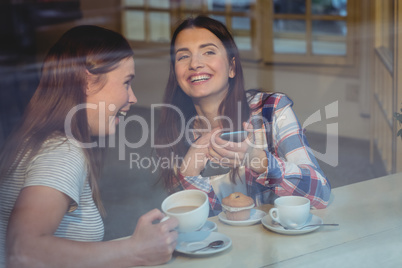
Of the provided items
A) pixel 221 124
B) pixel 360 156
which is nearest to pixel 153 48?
pixel 221 124

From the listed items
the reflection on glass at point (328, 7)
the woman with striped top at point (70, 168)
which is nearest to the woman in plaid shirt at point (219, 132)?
the woman with striped top at point (70, 168)

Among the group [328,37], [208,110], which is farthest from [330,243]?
[328,37]

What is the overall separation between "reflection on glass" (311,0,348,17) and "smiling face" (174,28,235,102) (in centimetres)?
39

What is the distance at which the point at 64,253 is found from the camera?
0.78m

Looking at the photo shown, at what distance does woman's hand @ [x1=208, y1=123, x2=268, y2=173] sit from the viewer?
98 centimetres

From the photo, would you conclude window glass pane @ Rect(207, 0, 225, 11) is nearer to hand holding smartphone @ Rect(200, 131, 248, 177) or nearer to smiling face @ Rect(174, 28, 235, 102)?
smiling face @ Rect(174, 28, 235, 102)

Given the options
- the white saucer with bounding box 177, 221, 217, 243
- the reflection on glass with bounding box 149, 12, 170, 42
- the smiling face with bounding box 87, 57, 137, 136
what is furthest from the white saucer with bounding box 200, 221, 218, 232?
the reflection on glass with bounding box 149, 12, 170, 42

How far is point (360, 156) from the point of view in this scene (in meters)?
1.30

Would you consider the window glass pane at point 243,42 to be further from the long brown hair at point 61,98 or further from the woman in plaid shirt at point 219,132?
the long brown hair at point 61,98

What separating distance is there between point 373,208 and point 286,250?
25cm

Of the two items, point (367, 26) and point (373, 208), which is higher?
point (367, 26)

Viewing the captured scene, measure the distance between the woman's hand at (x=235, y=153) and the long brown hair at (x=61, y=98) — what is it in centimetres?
23

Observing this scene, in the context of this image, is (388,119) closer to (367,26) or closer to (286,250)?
(367,26)

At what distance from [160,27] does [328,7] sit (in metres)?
0.49
